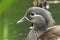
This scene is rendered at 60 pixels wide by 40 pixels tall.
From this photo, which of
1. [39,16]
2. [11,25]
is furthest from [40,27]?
[11,25]

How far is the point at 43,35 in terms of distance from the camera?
343cm

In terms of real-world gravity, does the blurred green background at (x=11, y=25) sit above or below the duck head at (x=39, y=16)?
below

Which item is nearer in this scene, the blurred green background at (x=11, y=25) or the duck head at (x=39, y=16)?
the duck head at (x=39, y=16)

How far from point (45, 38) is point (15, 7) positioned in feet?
11.9

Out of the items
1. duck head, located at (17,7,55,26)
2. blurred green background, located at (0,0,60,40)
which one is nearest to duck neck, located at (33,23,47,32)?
duck head, located at (17,7,55,26)

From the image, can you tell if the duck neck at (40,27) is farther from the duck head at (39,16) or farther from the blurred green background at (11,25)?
the blurred green background at (11,25)

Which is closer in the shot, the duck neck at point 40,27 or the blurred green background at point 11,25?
the duck neck at point 40,27

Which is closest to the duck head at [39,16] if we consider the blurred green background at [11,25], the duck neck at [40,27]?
the duck neck at [40,27]

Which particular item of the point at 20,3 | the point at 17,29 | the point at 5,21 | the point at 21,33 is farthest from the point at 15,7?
the point at 21,33

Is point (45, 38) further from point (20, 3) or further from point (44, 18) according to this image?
point (20, 3)

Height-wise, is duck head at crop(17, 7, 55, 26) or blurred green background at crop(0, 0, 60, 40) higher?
duck head at crop(17, 7, 55, 26)

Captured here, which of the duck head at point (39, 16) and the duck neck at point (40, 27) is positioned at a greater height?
the duck head at point (39, 16)

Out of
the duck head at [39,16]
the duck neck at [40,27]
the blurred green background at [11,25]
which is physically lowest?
the blurred green background at [11,25]

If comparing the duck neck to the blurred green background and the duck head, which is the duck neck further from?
the blurred green background
